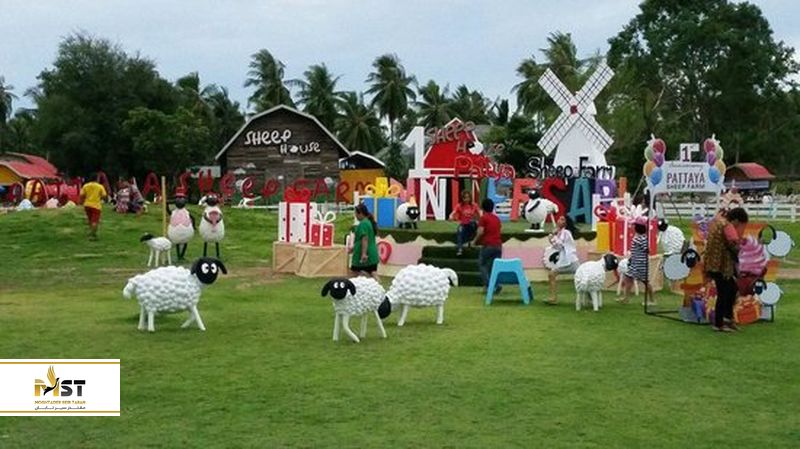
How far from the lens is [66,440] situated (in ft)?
19.7

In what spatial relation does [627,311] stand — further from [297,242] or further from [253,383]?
[297,242]

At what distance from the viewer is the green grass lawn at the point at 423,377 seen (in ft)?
20.3

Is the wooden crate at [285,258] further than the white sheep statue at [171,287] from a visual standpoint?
Yes

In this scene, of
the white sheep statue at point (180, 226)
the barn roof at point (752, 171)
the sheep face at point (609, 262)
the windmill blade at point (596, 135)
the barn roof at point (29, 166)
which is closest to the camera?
the sheep face at point (609, 262)

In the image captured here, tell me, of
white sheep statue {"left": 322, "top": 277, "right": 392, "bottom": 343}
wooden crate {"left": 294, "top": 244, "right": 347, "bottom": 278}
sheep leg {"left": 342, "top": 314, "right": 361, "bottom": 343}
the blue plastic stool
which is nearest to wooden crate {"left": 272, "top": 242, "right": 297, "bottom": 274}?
wooden crate {"left": 294, "top": 244, "right": 347, "bottom": 278}

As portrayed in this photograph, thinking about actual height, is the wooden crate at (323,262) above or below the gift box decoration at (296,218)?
below

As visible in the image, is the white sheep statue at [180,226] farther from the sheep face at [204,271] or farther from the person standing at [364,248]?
the sheep face at [204,271]

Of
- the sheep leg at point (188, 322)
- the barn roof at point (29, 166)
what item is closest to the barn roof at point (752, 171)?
the barn roof at point (29, 166)

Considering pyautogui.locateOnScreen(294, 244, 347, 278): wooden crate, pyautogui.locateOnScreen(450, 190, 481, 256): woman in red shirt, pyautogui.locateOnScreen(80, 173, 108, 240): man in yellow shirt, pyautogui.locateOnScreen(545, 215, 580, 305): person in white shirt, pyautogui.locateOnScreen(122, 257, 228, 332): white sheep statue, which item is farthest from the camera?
pyautogui.locateOnScreen(80, 173, 108, 240): man in yellow shirt

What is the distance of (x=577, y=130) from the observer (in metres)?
25.5

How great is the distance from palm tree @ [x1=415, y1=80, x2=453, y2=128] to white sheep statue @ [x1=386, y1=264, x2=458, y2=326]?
50147 millimetres

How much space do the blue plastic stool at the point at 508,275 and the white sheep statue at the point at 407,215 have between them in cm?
631

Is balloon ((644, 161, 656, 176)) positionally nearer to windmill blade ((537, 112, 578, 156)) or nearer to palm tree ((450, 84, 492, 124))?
windmill blade ((537, 112, 578, 156))

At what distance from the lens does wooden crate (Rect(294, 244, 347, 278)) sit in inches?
693
